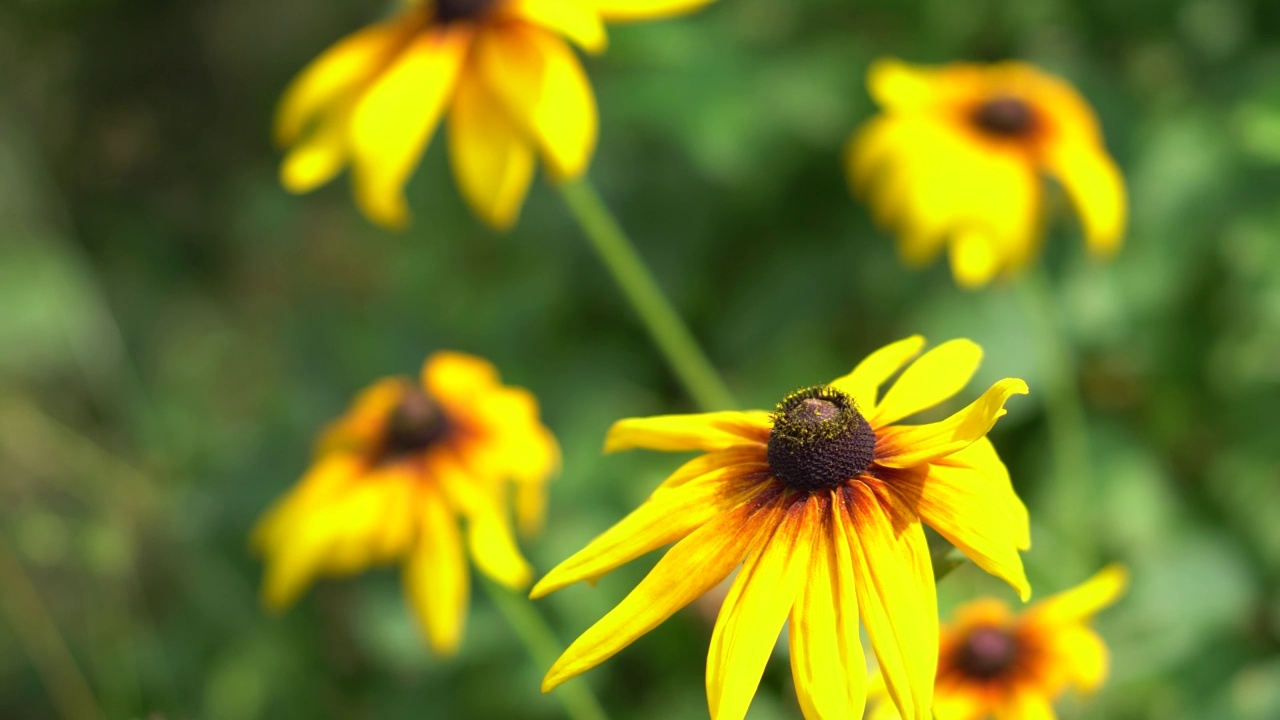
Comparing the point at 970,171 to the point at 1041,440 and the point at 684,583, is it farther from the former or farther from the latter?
the point at 684,583

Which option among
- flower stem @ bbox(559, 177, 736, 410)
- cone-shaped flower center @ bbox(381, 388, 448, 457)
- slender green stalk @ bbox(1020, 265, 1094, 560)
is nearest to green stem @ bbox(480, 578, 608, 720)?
cone-shaped flower center @ bbox(381, 388, 448, 457)

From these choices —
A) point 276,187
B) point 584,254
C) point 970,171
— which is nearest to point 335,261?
point 276,187

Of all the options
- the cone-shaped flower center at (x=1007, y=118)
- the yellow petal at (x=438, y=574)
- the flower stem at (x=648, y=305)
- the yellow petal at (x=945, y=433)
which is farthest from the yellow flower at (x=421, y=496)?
the cone-shaped flower center at (x=1007, y=118)

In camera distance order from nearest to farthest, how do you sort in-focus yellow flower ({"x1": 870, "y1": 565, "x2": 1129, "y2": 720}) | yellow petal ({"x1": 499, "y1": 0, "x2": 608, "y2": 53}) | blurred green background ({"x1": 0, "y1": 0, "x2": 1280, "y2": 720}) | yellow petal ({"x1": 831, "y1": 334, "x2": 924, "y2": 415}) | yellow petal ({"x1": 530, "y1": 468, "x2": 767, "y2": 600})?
yellow petal ({"x1": 530, "y1": 468, "x2": 767, "y2": 600})
yellow petal ({"x1": 831, "y1": 334, "x2": 924, "y2": 415})
in-focus yellow flower ({"x1": 870, "y1": 565, "x2": 1129, "y2": 720})
yellow petal ({"x1": 499, "y1": 0, "x2": 608, "y2": 53})
blurred green background ({"x1": 0, "y1": 0, "x2": 1280, "y2": 720})

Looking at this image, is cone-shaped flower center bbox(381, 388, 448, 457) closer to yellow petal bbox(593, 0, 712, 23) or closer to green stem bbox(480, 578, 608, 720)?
green stem bbox(480, 578, 608, 720)

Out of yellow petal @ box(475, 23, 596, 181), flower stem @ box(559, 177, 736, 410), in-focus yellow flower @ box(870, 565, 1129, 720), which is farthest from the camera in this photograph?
flower stem @ box(559, 177, 736, 410)

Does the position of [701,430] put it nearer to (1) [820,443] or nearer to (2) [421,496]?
(1) [820,443]

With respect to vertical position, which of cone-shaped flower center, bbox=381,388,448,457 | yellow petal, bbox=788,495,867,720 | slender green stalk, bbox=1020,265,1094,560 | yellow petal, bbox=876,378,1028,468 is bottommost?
slender green stalk, bbox=1020,265,1094,560

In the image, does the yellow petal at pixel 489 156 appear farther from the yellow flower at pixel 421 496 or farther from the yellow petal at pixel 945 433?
the yellow petal at pixel 945 433

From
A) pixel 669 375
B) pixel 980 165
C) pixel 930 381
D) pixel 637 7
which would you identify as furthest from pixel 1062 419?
pixel 930 381
